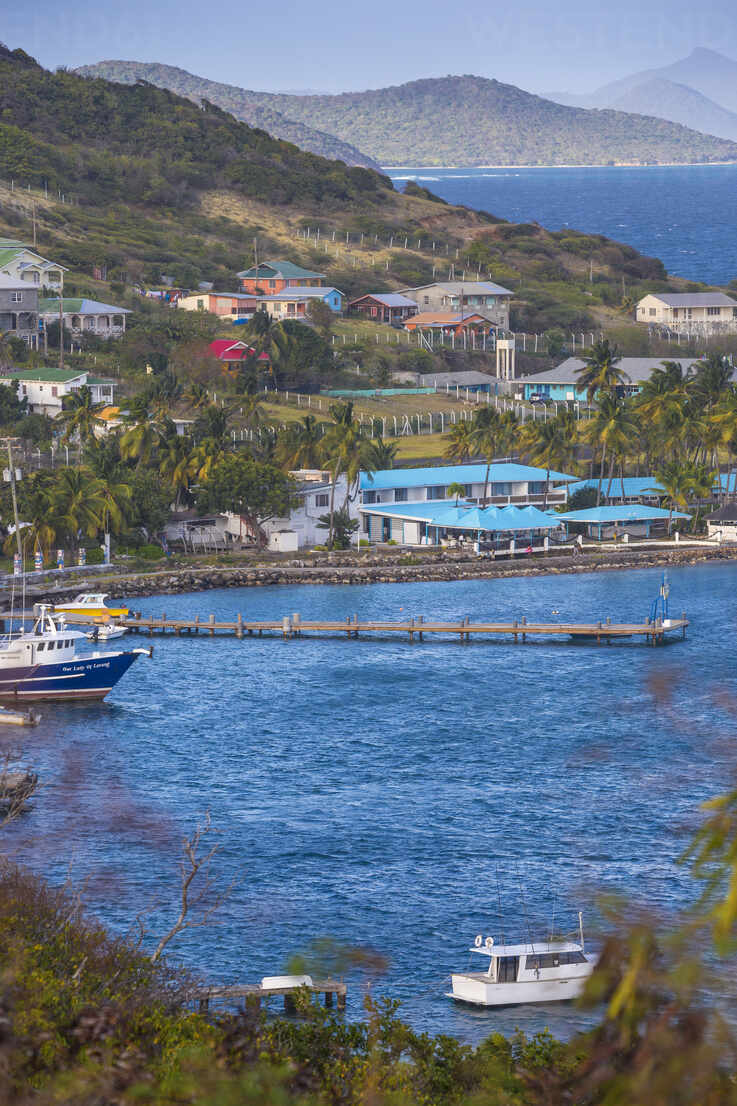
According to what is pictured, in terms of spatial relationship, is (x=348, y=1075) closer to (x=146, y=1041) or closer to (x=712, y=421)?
(x=146, y=1041)

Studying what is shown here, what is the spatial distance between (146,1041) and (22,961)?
247 centimetres

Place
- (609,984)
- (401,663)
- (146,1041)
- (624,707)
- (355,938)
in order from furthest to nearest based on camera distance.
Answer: (401,663) < (624,707) < (355,938) < (146,1041) < (609,984)

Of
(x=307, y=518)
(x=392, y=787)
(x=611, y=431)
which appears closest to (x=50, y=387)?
(x=307, y=518)

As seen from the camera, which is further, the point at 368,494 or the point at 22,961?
the point at 368,494

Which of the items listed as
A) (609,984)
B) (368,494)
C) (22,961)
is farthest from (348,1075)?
(368,494)

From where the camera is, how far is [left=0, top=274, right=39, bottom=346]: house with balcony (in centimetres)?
13538

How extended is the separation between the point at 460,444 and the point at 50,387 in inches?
1271

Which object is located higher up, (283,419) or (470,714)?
(283,419)

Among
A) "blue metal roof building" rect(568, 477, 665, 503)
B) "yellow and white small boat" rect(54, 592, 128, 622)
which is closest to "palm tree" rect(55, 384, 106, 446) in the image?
"yellow and white small boat" rect(54, 592, 128, 622)

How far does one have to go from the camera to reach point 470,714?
208 feet

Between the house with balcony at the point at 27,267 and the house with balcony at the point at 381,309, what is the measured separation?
38.5 metres

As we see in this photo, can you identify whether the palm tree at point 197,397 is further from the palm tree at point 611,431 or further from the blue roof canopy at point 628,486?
the palm tree at point 611,431

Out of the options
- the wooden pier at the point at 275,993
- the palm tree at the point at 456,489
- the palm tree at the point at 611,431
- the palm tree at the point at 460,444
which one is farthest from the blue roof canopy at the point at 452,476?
the wooden pier at the point at 275,993

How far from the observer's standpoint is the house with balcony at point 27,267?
463 feet
